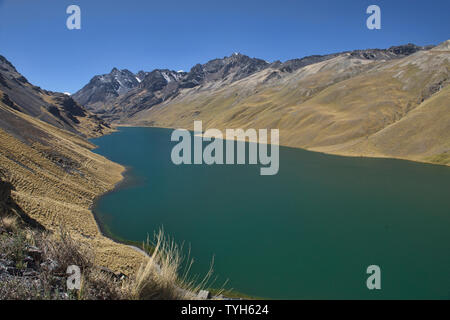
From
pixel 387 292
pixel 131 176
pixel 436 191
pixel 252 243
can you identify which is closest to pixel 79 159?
pixel 131 176

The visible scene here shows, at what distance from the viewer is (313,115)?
12094 cm

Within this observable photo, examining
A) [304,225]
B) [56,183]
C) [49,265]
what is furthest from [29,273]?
[56,183]

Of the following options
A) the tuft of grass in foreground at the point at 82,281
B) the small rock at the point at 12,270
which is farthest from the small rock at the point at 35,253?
the small rock at the point at 12,270

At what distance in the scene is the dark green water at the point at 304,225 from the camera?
20.3 m

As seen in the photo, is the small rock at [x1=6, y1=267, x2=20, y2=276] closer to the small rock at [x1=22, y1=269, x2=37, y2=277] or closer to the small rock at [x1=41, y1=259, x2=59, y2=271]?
the small rock at [x1=22, y1=269, x2=37, y2=277]

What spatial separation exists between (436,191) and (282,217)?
31.0m

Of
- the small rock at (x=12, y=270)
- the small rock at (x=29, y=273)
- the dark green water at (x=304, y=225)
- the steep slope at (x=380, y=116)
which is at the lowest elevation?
the dark green water at (x=304, y=225)

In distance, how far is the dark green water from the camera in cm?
2031

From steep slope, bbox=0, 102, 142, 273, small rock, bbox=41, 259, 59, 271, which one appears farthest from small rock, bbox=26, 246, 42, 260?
steep slope, bbox=0, 102, 142, 273

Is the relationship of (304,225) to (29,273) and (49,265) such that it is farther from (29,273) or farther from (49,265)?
(29,273)

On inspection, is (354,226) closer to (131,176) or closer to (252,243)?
(252,243)

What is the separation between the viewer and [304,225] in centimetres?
3067

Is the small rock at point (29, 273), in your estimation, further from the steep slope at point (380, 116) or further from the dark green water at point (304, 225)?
the steep slope at point (380, 116)
